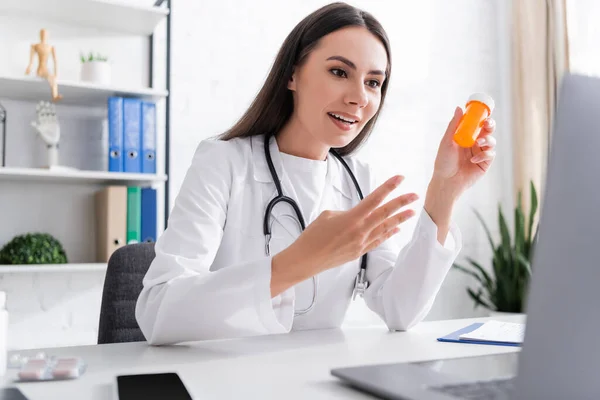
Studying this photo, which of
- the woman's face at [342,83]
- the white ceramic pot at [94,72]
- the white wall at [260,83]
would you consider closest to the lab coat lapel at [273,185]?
the woman's face at [342,83]

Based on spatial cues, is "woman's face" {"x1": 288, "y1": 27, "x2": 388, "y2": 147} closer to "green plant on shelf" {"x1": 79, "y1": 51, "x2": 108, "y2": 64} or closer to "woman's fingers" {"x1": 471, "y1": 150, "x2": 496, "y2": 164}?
"woman's fingers" {"x1": 471, "y1": 150, "x2": 496, "y2": 164}

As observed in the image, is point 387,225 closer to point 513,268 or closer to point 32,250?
point 32,250

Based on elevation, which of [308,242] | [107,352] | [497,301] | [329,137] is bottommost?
[497,301]

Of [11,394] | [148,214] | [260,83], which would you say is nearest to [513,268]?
[260,83]

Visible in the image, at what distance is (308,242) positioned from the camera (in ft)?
2.89

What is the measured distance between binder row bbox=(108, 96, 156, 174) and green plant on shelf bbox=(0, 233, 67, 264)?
0.37 meters

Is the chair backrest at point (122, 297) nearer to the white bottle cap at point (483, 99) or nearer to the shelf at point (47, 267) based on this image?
the white bottle cap at point (483, 99)

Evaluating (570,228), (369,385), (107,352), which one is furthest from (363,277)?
(570,228)

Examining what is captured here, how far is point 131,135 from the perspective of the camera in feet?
7.70

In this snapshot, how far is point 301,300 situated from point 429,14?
8.69 ft

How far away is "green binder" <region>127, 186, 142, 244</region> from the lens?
2.34 meters

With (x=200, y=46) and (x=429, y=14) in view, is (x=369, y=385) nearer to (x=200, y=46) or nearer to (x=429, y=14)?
(x=200, y=46)

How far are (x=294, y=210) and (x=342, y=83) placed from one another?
306 millimetres

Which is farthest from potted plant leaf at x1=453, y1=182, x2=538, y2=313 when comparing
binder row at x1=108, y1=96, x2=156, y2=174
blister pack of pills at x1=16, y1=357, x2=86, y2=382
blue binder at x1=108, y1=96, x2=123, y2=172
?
blister pack of pills at x1=16, y1=357, x2=86, y2=382
